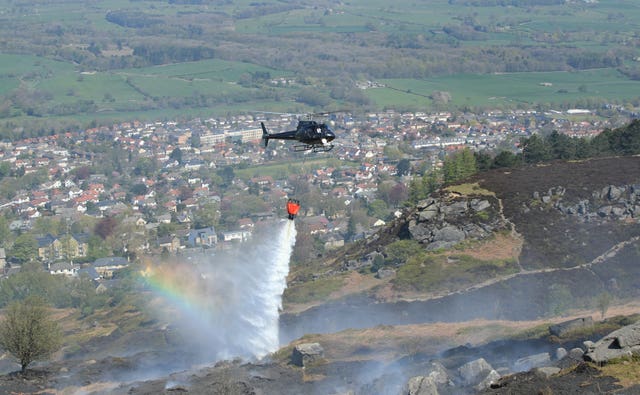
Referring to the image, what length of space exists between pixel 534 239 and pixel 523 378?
32.5 meters

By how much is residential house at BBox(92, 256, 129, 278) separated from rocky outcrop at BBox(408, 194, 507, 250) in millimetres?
42038

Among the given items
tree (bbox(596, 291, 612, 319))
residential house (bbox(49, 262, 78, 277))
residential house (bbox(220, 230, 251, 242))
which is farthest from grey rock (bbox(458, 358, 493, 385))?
residential house (bbox(220, 230, 251, 242))

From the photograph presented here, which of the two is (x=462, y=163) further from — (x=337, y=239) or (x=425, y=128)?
(x=425, y=128)

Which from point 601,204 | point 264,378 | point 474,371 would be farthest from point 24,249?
point 474,371

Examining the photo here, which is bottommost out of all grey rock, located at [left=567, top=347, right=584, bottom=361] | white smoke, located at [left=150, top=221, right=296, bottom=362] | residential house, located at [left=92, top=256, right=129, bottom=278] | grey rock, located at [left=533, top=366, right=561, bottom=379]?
residential house, located at [left=92, top=256, right=129, bottom=278]

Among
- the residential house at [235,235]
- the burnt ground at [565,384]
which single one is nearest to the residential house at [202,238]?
the residential house at [235,235]

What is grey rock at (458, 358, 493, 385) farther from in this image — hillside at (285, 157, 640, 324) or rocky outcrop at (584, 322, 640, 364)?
hillside at (285, 157, 640, 324)

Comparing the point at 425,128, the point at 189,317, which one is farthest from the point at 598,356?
the point at 425,128

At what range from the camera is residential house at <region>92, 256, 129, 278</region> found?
11012 centimetres

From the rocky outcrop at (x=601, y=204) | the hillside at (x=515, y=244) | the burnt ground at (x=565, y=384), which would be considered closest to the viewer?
the burnt ground at (x=565, y=384)

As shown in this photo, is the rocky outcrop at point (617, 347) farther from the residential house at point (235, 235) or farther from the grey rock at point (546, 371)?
the residential house at point (235, 235)

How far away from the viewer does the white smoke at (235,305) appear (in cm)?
6612

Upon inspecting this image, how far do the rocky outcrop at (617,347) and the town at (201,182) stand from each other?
214 feet

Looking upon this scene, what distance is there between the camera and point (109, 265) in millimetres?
111812
